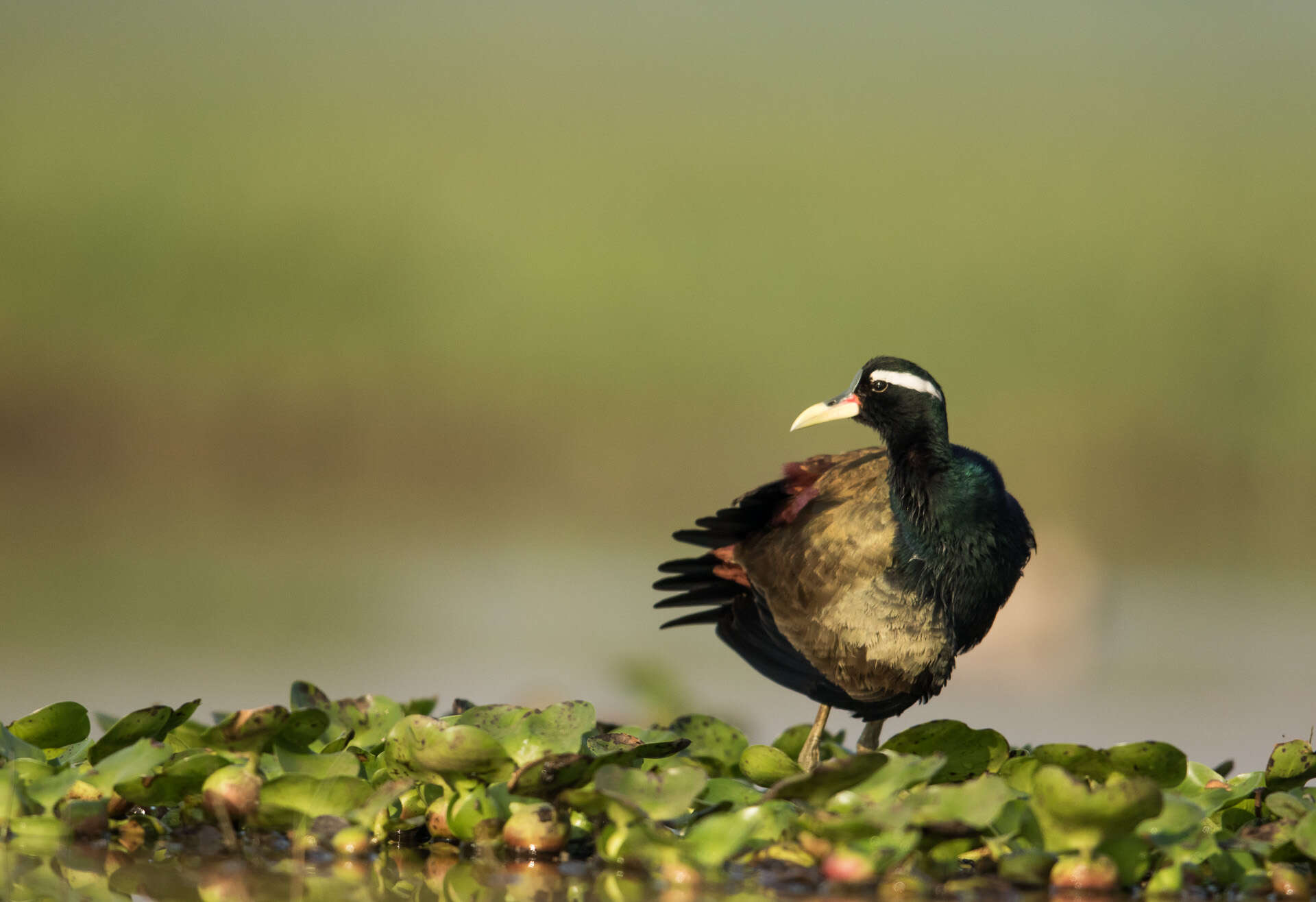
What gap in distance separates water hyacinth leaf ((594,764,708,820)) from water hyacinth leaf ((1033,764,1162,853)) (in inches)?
25.0

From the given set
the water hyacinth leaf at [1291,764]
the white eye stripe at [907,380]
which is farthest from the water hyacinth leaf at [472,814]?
the white eye stripe at [907,380]

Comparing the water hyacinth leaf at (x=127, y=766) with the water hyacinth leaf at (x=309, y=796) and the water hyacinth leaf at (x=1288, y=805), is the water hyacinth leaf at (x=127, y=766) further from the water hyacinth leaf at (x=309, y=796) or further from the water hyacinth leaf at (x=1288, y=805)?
the water hyacinth leaf at (x=1288, y=805)

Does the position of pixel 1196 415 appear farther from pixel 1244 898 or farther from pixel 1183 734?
pixel 1244 898

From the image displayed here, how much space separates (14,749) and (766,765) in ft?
5.36

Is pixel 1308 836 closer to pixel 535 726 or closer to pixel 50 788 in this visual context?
pixel 535 726

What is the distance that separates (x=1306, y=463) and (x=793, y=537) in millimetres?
6885

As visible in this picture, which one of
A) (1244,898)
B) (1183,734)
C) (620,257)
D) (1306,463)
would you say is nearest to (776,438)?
(620,257)

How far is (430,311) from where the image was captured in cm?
1059

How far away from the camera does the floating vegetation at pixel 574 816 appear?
2.54m

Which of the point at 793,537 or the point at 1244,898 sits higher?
the point at 793,537

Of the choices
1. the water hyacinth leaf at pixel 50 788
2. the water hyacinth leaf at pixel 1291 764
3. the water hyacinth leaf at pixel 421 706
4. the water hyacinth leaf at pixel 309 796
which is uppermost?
the water hyacinth leaf at pixel 1291 764

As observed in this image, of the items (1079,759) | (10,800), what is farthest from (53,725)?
(1079,759)

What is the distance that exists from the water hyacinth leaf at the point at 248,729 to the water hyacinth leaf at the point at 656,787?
68 centimetres

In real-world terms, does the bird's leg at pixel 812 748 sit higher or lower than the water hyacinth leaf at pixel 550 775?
higher
